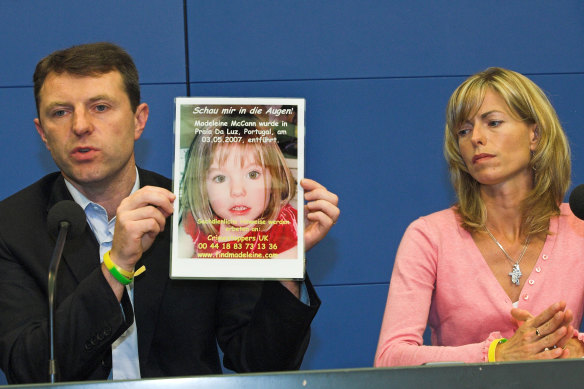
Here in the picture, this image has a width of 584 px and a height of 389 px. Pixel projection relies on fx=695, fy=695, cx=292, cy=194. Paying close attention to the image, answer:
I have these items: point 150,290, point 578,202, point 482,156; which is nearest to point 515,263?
point 482,156

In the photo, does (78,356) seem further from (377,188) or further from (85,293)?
(377,188)

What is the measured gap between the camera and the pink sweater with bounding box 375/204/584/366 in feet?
5.85

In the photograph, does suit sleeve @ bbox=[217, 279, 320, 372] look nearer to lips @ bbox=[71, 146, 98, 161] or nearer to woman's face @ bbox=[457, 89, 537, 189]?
lips @ bbox=[71, 146, 98, 161]

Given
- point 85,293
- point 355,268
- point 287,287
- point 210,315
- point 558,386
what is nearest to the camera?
point 558,386

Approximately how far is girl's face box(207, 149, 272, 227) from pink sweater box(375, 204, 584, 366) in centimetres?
51

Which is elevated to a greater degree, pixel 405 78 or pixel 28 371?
pixel 405 78

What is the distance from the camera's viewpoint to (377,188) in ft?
8.12

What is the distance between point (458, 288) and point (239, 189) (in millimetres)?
698

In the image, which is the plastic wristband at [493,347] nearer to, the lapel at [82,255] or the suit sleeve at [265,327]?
the suit sleeve at [265,327]

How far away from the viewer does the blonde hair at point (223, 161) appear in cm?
151

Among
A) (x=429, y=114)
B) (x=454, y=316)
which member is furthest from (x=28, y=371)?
(x=429, y=114)

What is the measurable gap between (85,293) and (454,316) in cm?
94

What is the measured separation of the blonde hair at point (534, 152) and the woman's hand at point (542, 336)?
41cm

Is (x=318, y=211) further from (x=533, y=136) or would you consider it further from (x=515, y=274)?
(x=533, y=136)
